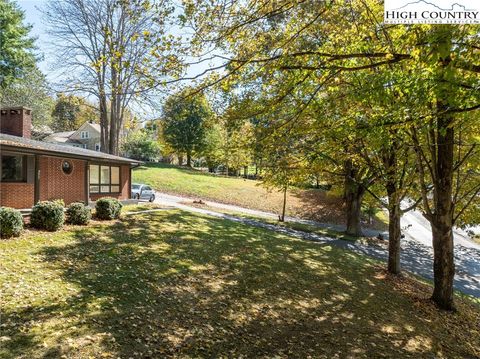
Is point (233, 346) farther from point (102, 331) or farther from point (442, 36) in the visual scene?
point (442, 36)

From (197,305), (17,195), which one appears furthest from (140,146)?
(197,305)

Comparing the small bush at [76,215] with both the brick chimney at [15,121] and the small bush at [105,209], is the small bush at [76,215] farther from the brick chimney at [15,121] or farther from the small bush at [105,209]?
the brick chimney at [15,121]

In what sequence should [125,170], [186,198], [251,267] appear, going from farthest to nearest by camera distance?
1. [186,198]
2. [125,170]
3. [251,267]

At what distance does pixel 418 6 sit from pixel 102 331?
7553 millimetres

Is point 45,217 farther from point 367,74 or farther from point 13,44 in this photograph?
point 13,44

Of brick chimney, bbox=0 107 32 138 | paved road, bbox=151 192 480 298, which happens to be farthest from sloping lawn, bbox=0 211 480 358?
brick chimney, bbox=0 107 32 138

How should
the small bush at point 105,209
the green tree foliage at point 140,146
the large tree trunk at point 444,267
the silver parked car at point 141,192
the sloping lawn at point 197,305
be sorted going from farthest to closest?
the green tree foliage at point 140,146, the silver parked car at point 141,192, the small bush at point 105,209, the large tree trunk at point 444,267, the sloping lawn at point 197,305

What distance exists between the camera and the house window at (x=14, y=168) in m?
12.6

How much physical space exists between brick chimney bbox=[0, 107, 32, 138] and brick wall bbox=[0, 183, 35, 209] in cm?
457

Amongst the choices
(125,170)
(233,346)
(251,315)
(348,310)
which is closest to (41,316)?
(233,346)

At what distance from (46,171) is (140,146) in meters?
33.6

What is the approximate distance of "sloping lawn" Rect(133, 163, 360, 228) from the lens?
29.5 meters

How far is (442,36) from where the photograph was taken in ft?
12.0

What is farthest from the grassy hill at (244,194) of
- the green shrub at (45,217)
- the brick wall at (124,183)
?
the green shrub at (45,217)
